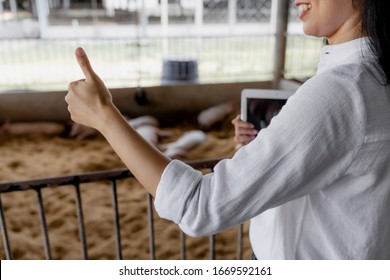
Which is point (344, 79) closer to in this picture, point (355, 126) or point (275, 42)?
point (355, 126)

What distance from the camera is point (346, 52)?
58 centimetres

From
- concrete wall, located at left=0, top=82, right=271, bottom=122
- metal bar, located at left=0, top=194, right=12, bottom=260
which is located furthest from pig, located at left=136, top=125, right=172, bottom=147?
metal bar, located at left=0, top=194, right=12, bottom=260

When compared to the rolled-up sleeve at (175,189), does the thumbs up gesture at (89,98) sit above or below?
above

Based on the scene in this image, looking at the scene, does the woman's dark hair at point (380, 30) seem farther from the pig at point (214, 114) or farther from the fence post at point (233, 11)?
the fence post at point (233, 11)

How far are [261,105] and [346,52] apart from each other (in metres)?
0.43

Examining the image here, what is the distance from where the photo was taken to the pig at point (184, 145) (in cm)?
371

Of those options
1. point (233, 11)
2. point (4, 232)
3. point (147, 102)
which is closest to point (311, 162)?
point (4, 232)

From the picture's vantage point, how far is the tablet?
99 cm

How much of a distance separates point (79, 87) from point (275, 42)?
15.6ft

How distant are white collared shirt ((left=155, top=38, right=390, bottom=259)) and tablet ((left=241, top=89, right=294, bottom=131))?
0.38 meters

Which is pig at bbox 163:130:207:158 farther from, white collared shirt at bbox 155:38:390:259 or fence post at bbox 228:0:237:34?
fence post at bbox 228:0:237:34

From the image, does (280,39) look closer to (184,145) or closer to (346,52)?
(184,145)

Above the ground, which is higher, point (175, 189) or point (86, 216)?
point (175, 189)

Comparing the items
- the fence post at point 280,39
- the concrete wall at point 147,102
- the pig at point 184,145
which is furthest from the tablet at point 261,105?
the fence post at point 280,39
